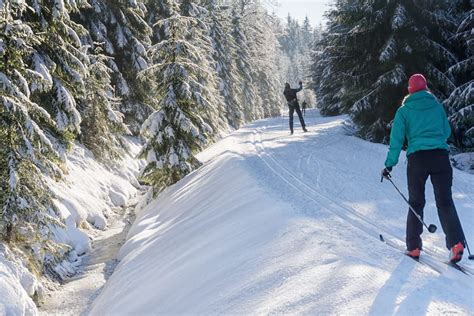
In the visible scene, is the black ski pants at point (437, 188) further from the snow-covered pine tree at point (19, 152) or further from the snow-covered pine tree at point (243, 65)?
the snow-covered pine tree at point (243, 65)

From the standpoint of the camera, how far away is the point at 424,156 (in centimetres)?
514

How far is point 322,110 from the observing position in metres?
38.2

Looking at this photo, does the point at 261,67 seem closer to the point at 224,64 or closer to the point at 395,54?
the point at 224,64

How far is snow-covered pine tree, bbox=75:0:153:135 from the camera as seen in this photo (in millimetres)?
20719

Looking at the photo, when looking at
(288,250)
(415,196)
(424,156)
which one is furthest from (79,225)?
(424,156)

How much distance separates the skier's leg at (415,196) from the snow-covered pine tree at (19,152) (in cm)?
676

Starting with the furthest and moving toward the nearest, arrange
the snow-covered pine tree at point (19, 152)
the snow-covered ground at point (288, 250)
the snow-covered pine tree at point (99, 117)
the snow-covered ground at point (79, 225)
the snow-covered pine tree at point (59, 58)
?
the snow-covered pine tree at point (99, 117), the snow-covered pine tree at point (59, 58), the snow-covered pine tree at point (19, 152), the snow-covered ground at point (79, 225), the snow-covered ground at point (288, 250)

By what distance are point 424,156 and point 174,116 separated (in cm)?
958

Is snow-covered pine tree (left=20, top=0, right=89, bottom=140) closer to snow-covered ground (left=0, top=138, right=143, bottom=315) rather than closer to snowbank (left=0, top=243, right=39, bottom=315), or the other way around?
snow-covered ground (left=0, top=138, right=143, bottom=315)

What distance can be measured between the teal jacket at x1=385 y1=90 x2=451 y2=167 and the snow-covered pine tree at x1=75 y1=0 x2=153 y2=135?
1739 centimetres

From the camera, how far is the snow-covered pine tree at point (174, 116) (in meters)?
13.4

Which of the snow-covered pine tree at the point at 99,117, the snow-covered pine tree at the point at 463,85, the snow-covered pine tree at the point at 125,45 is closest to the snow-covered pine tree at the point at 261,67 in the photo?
the snow-covered pine tree at the point at 125,45

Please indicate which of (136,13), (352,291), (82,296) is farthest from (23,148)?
(136,13)

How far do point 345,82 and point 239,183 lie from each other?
990 cm
